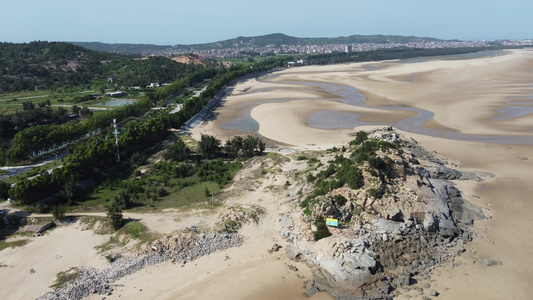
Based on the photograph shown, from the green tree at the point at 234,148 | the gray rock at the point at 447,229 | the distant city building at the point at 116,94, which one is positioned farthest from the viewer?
the distant city building at the point at 116,94

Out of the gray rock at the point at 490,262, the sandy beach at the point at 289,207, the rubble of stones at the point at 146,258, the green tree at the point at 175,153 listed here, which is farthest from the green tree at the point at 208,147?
the gray rock at the point at 490,262

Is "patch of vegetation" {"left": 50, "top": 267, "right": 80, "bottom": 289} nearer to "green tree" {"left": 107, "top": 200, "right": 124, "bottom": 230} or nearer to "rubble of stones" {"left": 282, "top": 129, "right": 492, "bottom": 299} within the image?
"green tree" {"left": 107, "top": 200, "right": 124, "bottom": 230}

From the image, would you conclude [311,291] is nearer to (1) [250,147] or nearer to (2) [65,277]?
(2) [65,277]

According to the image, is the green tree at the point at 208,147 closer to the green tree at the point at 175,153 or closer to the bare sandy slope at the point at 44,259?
the green tree at the point at 175,153

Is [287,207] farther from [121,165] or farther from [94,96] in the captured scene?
[94,96]

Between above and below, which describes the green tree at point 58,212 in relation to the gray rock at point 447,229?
above

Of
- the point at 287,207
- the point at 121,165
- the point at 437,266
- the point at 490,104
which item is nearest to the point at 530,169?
the point at 437,266
